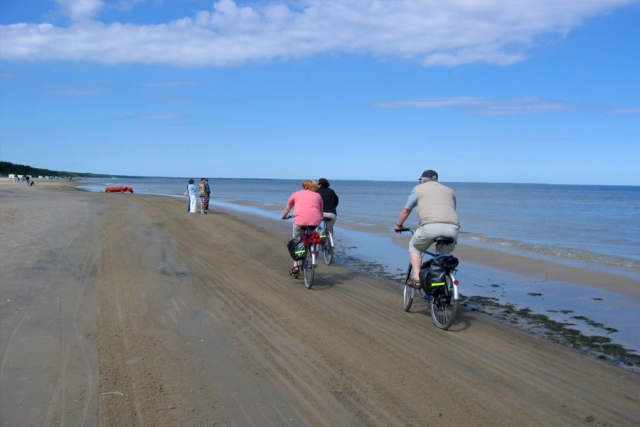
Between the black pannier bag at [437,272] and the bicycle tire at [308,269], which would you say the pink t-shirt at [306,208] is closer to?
the bicycle tire at [308,269]

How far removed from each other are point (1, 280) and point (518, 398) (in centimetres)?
734

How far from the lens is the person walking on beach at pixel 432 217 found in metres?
6.52

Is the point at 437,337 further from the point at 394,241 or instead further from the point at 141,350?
the point at 394,241

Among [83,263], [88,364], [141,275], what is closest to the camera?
[88,364]

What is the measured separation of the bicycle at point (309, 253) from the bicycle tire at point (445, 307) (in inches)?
102

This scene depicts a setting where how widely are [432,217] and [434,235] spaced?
0.72 ft

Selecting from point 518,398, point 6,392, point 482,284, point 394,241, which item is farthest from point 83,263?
Result: point 394,241

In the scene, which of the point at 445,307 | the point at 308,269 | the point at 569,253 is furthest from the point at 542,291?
the point at 569,253

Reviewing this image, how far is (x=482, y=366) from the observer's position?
5230 mm

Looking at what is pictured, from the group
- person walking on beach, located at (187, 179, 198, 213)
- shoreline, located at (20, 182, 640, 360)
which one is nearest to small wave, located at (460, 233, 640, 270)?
shoreline, located at (20, 182, 640, 360)

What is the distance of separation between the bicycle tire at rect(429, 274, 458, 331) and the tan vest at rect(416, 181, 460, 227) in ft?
2.26

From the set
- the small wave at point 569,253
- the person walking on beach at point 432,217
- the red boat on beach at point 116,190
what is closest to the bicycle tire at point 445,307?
the person walking on beach at point 432,217

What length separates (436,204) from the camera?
659 cm

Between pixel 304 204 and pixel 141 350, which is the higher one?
pixel 304 204
